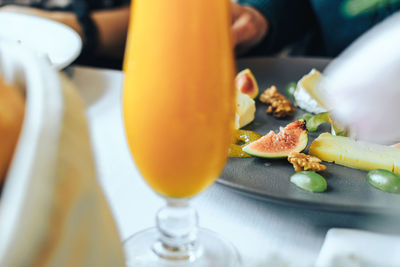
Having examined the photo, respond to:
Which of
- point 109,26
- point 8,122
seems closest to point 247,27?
point 109,26

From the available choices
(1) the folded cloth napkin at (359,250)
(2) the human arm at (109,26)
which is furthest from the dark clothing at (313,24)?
(1) the folded cloth napkin at (359,250)

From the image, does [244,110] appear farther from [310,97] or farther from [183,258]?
[183,258]

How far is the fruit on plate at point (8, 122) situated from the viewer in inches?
12.3

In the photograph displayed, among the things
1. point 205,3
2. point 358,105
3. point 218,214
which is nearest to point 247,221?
point 218,214

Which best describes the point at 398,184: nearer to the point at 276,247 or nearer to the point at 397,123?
the point at 397,123

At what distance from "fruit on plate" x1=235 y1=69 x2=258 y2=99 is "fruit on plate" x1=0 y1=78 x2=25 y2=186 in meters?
0.72

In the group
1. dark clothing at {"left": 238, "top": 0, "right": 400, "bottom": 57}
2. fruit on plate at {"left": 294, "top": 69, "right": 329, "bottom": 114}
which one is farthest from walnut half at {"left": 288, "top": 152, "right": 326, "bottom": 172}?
dark clothing at {"left": 238, "top": 0, "right": 400, "bottom": 57}

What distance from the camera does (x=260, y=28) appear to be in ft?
5.55

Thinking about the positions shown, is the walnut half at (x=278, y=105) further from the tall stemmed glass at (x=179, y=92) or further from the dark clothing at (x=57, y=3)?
the dark clothing at (x=57, y=3)

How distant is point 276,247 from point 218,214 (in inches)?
4.0

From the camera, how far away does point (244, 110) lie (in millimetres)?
903

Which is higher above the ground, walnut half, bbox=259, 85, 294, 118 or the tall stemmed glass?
the tall stemmed glass

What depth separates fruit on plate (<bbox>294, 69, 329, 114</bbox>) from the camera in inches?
38.6

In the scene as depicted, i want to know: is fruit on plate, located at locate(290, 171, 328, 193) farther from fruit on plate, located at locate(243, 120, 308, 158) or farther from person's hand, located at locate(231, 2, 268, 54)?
person's hand, located at locate(231, 2, 268, 54)
